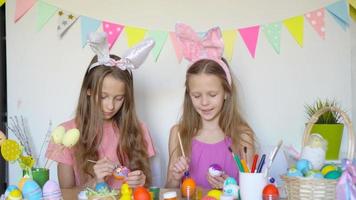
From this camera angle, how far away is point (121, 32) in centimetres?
171

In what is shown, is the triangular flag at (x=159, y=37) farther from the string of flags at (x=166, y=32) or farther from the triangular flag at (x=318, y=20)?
the triangular flag at (x=318, y=20)

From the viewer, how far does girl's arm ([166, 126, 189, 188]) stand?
1264 millimetres

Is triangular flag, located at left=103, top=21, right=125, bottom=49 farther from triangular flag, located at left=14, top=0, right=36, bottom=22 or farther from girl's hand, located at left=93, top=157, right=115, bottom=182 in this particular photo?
girl's hand, located at left=93, top=157, right=115, bottom=182

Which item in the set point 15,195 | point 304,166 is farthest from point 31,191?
point 304,166

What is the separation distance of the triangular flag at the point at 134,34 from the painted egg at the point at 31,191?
87 cm

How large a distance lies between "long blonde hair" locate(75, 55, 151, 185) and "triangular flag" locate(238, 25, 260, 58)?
51 centimetres

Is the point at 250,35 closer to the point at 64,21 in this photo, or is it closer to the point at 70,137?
the point at 64,21

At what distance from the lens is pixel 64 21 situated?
67.4 inches

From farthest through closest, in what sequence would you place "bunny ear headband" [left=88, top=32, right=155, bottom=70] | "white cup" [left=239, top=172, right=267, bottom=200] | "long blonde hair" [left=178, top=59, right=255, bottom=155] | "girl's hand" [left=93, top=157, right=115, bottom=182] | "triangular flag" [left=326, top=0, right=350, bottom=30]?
1. "triangular flag" [left=326, top=0, right=350, bottom=30]
2. "long blonde hair" [left=178, top=59, right=255, bottom=155]
3. "bunny ear headband" [left=88, top=32, right=155, bottom=70]
4. "girl's hand" [left=93, top=157, right=115, bottom=182]
5. "white cup" [left=239, top=172, right=267, bottom=200]

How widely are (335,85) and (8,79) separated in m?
1.30

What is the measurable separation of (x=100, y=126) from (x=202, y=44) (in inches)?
17.6

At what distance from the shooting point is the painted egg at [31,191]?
947mm

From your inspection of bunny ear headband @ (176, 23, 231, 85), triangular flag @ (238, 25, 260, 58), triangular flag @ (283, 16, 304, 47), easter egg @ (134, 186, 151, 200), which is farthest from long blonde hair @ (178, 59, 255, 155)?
easter egg @ (134, 186, 151, 200)

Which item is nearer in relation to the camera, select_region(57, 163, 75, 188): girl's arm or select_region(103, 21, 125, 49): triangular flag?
select_region(57, 163, 75, 188): girl's arm
